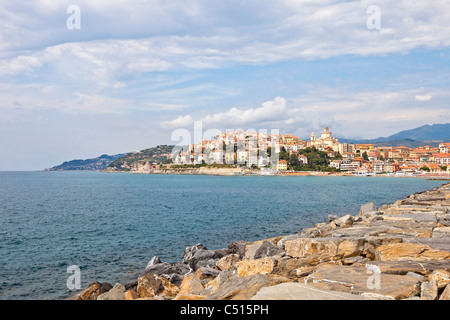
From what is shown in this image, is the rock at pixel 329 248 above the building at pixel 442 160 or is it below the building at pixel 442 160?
below

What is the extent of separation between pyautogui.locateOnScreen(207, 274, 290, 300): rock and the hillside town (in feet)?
450

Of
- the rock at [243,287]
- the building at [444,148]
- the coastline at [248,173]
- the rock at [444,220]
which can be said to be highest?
the building at [444,148]

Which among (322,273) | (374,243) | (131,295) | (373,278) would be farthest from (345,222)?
(131,295)

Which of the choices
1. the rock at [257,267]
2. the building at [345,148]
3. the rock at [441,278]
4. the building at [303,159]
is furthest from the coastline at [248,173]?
the rock at [441,278]

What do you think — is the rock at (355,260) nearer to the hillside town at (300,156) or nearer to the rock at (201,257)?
the rock at (201,257)

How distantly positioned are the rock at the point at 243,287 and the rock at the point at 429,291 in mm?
2161

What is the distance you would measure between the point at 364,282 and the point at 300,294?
1.32 metres

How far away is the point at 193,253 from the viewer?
12414 mm

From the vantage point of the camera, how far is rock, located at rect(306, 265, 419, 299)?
5.29 m

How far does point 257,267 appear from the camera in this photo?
752 centimetres

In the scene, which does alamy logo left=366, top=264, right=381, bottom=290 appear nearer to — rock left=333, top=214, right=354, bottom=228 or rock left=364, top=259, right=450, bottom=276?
rock left=364, top=259, right=450, bottom=276

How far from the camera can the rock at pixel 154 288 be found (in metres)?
7.80

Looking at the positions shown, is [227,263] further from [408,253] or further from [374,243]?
[408,253]
